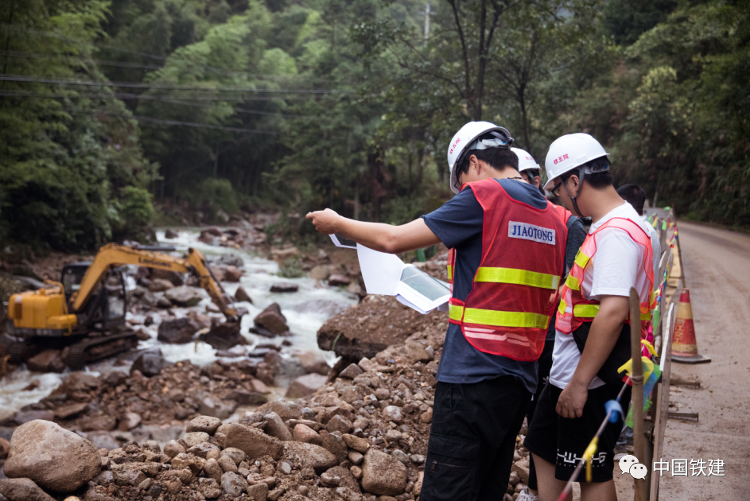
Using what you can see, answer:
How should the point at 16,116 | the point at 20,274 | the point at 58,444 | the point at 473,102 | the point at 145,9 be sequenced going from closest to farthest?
1. the point at 58,444
2. the point at 473,102
3. the point at 16,116
4. the point at 20,274
5. the point at 145,9

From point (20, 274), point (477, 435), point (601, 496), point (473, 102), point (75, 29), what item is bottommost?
point (20, 274)

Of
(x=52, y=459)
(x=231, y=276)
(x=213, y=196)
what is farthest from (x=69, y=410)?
(x=213, y=196)

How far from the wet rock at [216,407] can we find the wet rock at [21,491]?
6246 millimetres

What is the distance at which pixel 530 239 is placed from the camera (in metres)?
2.01

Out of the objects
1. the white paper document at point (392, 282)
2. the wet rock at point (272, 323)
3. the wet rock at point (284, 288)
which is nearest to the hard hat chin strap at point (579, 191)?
the white paper document at point (392, 282)

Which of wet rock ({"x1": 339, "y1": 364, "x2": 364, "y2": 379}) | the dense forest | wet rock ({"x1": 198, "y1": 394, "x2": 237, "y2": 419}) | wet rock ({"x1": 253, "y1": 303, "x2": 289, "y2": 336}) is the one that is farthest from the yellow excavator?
wet rock ({"x1": 339, "y1": 364, "x2": 364, "y2": 379})

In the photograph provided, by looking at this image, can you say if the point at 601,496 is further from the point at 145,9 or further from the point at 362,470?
the point at 145,9

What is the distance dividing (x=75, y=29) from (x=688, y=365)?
68.2 ft

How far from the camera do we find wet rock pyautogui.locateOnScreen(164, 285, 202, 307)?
51.8 feet

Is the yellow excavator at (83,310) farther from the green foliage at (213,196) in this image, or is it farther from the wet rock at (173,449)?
the green foliage at (213,196)

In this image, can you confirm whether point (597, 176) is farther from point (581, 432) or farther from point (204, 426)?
point (204, 426)

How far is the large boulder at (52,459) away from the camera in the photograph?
9.24 ft

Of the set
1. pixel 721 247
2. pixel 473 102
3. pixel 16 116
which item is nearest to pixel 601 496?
pixel 473 102

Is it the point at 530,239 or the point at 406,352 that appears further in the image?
the point at 406,352
